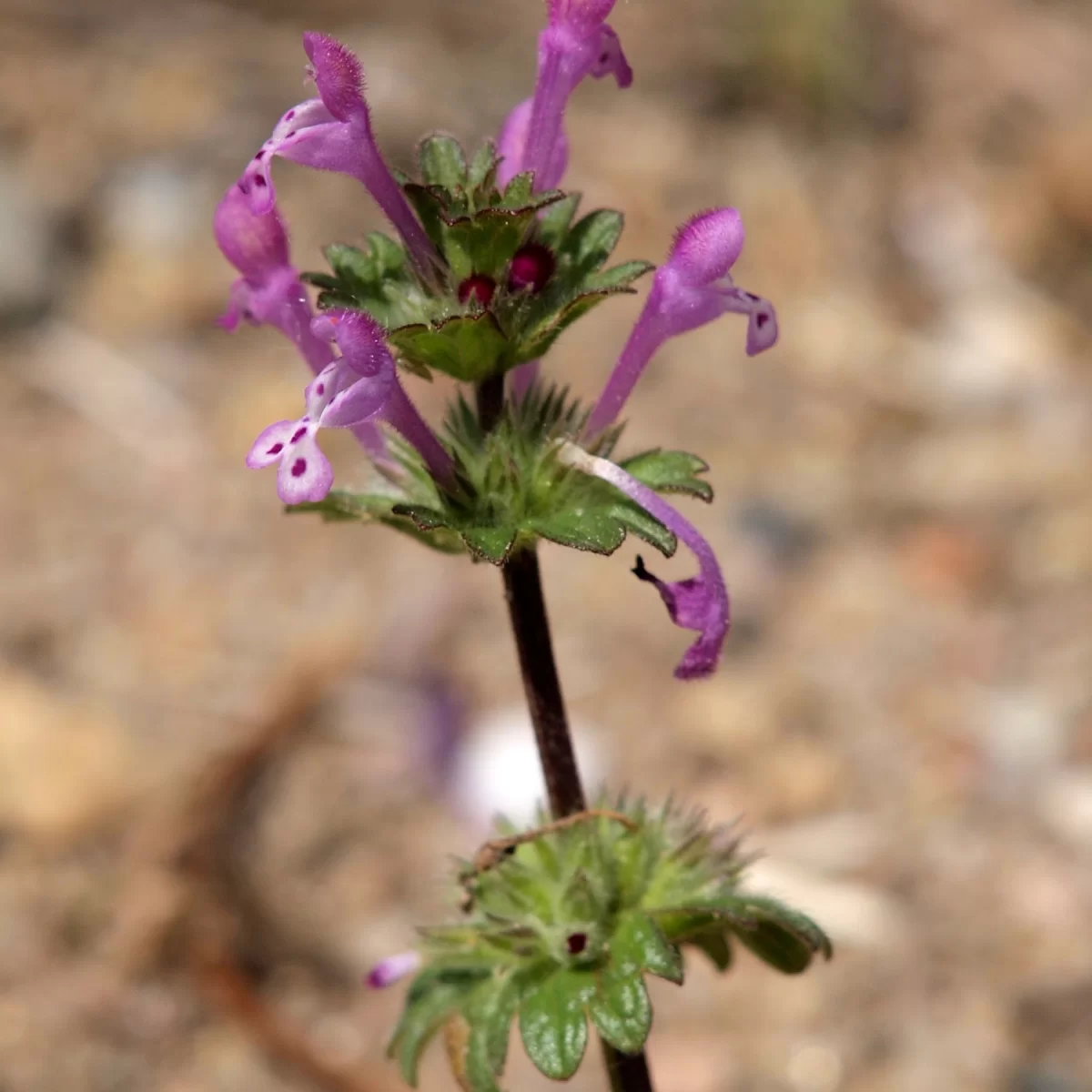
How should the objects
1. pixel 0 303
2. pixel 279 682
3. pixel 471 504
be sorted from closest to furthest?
1. pixel 471 504
2. pixel 279 682
3. pixel 0 303

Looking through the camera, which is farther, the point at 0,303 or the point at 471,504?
the point at 0,303

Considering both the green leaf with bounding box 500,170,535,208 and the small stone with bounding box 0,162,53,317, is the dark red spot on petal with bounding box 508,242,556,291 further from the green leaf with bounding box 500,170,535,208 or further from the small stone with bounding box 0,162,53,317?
the small stone with bounding box 0,162,53,317

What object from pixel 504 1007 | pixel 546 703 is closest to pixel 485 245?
pixel 546 703

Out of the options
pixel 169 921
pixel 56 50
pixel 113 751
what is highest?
pixel 56 50

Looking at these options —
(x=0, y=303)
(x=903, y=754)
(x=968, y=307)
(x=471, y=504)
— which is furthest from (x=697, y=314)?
(x=968, y=307)

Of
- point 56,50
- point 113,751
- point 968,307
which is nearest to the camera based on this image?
point 113,751

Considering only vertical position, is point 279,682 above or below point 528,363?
above

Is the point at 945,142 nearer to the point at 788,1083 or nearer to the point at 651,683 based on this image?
the point at 651,683
